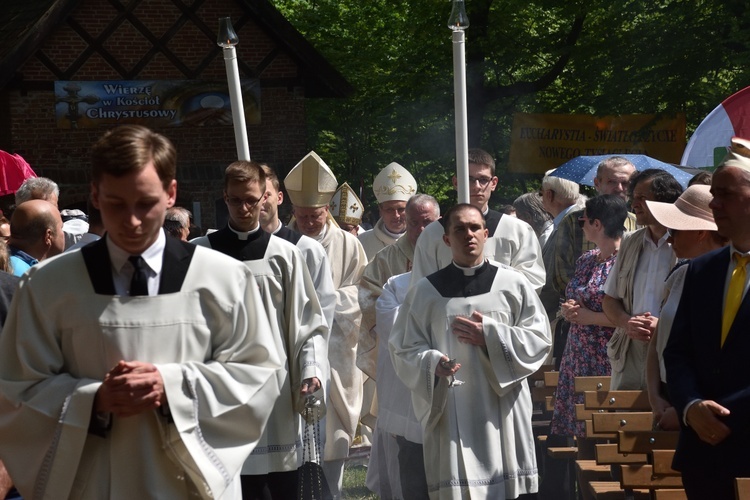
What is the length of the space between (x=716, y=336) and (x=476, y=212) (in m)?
2.02

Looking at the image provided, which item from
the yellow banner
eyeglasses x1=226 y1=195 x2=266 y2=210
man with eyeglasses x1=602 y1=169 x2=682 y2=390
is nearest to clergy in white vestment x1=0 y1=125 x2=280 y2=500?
eyeglasses x1=226 y1=195 x2=266 y2=210

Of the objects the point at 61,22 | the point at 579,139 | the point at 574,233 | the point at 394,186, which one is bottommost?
the point at 574,233

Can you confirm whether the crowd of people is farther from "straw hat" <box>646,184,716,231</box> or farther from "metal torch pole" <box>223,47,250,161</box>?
"metal torch pole" <box>223,47,250,161</box>

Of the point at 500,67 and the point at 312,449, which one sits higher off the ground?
the point at 500,67

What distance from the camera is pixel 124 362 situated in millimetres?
3576

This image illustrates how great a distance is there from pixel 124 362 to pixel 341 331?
4.83 metres

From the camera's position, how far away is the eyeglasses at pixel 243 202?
6152 millimetres

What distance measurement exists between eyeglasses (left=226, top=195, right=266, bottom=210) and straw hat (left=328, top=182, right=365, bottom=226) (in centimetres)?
514

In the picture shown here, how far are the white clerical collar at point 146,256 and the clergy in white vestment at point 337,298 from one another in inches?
169

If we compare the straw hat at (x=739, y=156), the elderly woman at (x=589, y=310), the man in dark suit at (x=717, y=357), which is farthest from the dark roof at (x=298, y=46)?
the man in dark suit at (x=717, y=357)

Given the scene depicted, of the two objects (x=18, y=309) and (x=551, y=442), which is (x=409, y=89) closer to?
(x=551, y=442)

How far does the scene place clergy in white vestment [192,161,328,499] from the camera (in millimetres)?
5996

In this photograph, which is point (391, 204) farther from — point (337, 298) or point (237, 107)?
point (237, 107)

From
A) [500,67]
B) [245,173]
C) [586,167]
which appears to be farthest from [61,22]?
[245,173]
